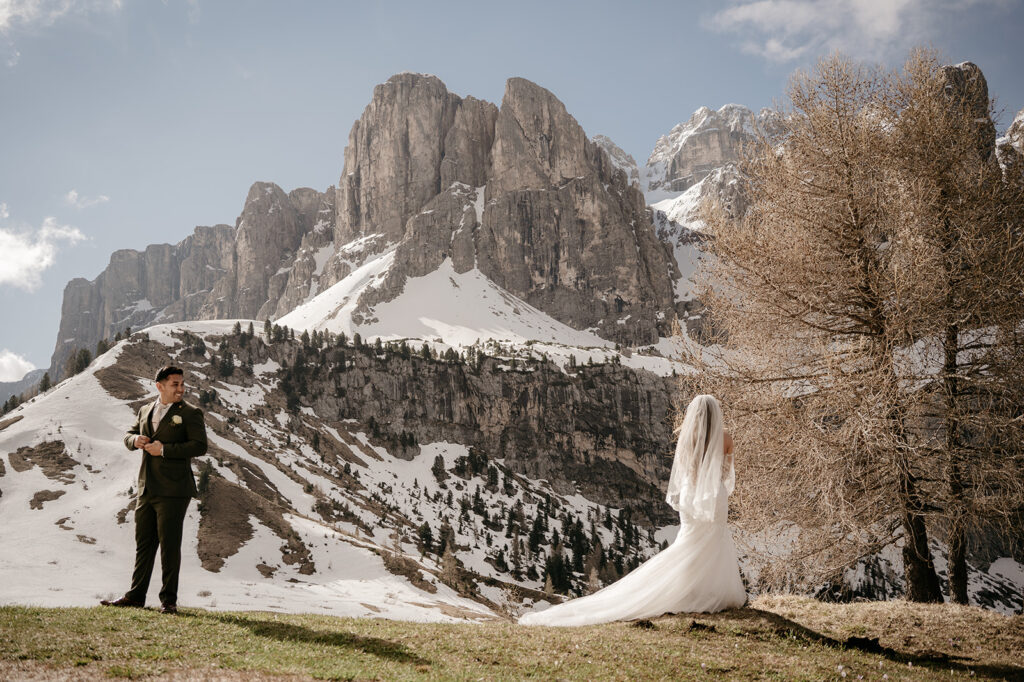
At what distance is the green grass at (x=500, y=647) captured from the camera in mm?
6758

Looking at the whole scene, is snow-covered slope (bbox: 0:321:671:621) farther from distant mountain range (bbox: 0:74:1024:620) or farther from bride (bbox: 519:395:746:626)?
bride (bbox: 519:395:746:626)

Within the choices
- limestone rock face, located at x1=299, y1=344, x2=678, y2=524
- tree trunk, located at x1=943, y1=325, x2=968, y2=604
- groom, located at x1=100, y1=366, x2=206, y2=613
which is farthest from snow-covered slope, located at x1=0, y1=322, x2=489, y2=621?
limestone rock face, located at x1=299, y1=344, x2=678, y2=524

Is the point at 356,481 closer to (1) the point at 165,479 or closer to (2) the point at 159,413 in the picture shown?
(2) the point at 159,413

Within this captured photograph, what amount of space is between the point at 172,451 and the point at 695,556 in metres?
8.17

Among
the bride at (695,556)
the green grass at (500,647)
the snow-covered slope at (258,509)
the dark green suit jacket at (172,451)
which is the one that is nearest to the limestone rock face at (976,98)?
the bride at (695,556)

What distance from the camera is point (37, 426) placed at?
81.0m

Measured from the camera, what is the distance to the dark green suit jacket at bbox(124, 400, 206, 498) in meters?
9.24

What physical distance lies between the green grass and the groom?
1.89ft

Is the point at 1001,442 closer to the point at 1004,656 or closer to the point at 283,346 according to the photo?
the point at 1004,656

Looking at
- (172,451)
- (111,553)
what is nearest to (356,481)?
(111,553)

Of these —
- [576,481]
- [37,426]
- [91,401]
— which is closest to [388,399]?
[576,481]

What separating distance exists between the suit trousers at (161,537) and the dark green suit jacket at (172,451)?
0.54 ft

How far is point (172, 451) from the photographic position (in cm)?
914

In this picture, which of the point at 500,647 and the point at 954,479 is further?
the point at 954,479
